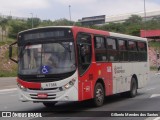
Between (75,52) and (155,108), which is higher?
(75,52)

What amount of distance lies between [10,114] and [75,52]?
2.91 m

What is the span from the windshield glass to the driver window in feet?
1.12

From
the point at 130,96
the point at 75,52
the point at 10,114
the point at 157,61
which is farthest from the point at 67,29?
the point at 157,61

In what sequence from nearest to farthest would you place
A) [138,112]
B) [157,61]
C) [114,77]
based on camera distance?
[138,112] → [114,77] → [157,61]

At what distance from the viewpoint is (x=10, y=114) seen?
557 inches

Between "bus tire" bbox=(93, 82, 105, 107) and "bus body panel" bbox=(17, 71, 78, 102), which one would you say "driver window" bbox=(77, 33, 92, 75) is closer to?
"bus body panel" bbox=(17, 71, 78, 102)

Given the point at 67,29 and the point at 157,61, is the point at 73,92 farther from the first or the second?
the point at 157,61

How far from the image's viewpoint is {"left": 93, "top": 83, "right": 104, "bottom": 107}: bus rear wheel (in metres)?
15.7

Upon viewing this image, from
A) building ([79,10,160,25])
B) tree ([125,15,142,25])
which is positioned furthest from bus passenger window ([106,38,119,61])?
building ([79,10,160,25])

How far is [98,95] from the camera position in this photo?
52.3 ft

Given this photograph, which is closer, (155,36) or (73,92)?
(73,92)

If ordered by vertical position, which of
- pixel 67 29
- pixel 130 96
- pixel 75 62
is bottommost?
pixel 130 96

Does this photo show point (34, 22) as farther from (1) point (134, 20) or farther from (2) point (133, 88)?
(2) point (133, 88)

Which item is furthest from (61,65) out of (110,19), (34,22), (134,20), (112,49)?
(110,19)
